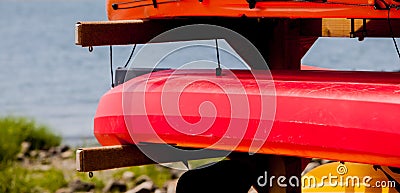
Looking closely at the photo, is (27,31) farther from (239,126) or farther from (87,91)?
(239,126)

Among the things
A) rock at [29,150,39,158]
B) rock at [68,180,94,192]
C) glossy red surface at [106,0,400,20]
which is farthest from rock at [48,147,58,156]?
glossy red surface at [106,0,400,20]

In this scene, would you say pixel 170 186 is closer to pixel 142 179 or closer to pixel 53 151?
pixel 142 179

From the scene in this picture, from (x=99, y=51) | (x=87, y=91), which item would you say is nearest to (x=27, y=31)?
Answer: (x=99, y=51)

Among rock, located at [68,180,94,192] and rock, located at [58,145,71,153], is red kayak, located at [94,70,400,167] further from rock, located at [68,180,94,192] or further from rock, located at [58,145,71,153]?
rock, located at [58,145,71,153]

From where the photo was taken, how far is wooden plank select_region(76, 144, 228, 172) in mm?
5262

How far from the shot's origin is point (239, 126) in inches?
188

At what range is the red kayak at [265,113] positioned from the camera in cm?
441

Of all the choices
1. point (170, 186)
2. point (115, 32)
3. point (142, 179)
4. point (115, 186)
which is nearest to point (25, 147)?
point (142, 179)

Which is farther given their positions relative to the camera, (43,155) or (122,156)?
(43,155)

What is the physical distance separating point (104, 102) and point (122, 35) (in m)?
0.35

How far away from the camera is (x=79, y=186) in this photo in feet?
30.4

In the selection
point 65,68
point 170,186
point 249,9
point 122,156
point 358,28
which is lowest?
point 65,68

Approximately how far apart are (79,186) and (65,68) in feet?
53.7

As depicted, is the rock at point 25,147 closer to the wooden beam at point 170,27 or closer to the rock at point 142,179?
the rock at point 142,179
